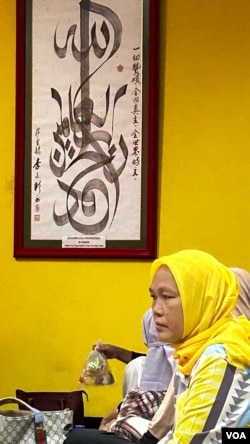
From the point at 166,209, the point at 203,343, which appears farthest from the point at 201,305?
the point at 166,209

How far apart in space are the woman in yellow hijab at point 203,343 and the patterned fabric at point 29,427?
2.63 feet

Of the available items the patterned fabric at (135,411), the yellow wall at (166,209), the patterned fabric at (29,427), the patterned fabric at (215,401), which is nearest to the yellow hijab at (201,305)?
the patterned fabric at (215,401)

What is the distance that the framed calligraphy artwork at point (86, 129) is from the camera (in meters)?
3.35

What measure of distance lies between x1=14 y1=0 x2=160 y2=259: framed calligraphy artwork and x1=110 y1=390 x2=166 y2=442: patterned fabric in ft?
3.01

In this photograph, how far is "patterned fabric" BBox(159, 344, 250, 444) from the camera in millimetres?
1683

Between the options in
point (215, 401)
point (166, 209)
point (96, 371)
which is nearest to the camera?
point (215, 401)

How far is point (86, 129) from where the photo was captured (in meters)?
3.43

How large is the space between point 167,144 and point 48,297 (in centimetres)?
89

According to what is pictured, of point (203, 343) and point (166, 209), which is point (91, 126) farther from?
point (203, 343)

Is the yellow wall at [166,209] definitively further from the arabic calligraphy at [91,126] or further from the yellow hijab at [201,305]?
the yellow hijab at [201,305]

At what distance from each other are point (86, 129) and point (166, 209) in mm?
520

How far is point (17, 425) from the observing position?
267 centimetres

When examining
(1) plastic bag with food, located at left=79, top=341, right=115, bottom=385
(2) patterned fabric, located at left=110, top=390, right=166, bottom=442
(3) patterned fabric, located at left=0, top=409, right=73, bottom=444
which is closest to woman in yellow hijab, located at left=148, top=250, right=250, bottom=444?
(2) patterned fabric, located at left=110, top=390, right=166, bottom=442

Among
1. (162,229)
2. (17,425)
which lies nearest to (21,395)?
(17,425)
